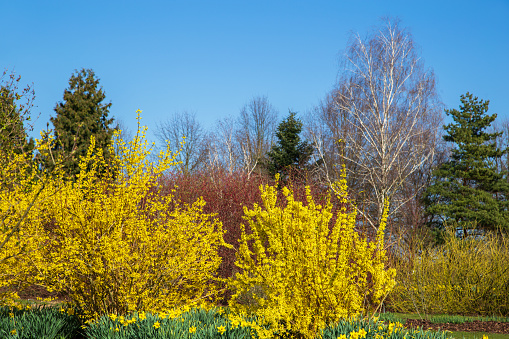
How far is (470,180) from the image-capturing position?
21281 mm

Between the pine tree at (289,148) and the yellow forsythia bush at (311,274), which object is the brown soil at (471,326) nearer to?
the yellow forsythia bush at (311,274)

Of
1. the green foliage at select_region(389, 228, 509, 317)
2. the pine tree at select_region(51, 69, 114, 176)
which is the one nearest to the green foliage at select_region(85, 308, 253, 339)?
the green foliage at select_region(389, 228, 509, 317)

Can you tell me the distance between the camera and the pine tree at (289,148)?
20.6 metres

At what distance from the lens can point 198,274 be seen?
6.59 meters

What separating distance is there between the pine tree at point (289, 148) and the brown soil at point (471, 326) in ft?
43.1

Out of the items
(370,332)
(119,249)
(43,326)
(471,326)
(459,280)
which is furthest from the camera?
(459,280)

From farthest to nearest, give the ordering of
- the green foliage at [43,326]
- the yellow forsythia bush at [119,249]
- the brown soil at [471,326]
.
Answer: the brown soil at [471,326]
the yellow forsythia bush at [119,249]
the green foliage at [43,326]

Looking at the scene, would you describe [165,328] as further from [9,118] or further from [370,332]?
[9,118]

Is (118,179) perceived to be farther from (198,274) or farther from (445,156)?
(445,156)

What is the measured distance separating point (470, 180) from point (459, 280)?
1273cm

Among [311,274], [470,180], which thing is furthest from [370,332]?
[470,180]

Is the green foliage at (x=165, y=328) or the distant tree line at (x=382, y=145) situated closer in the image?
the green foliage at (x=165, y=328)

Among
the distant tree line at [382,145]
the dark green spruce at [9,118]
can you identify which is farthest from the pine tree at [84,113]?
the dark green spruce at [9,118]

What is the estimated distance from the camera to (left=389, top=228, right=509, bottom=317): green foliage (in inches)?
387
